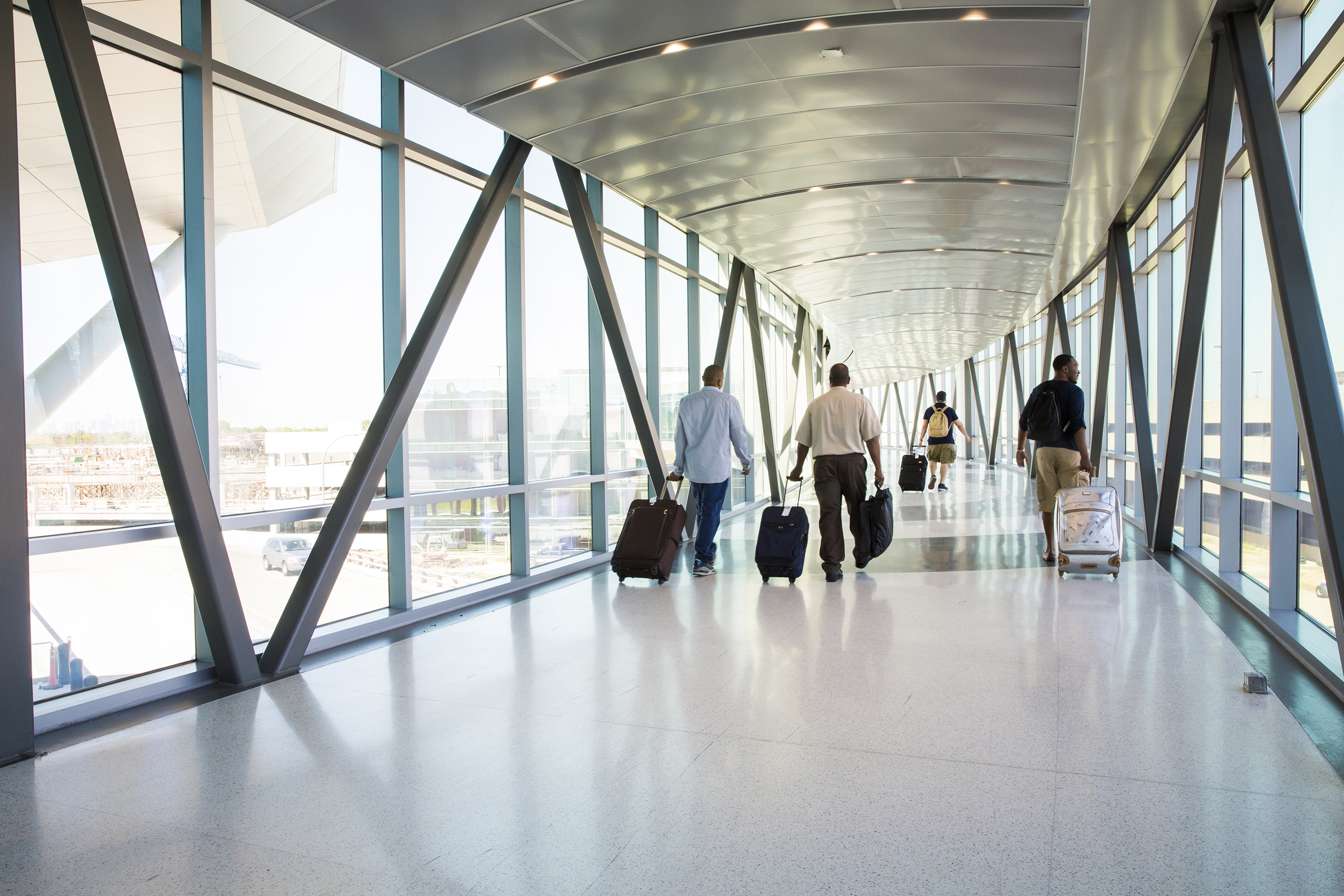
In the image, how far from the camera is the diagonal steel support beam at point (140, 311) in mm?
3914

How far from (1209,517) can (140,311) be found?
29.8 ft

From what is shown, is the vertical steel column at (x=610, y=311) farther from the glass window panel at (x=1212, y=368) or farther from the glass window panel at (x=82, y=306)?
the glass window panel at (x=1212, y=368)

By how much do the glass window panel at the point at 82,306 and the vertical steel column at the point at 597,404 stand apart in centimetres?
479

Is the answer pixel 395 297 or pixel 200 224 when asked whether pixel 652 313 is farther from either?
pixel 200 224

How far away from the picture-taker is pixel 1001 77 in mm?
5625

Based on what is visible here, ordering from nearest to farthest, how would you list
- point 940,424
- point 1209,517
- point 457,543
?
1. point 457,543
2. point 1209,517
3. point 940,424

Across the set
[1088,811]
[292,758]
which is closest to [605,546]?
[292,758]

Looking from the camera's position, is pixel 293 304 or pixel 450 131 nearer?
pixel 293 304

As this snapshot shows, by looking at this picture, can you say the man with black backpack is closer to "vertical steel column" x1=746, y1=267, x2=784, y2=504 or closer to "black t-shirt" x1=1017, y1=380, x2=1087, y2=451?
"black t-shirt" x1=1017, y1=380, x2=1087, y2=451

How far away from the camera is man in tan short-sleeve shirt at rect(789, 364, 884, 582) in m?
7.55

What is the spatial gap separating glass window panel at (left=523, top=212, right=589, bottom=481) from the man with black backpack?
429 centimetres

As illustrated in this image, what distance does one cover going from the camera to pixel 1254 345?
674 centimetres

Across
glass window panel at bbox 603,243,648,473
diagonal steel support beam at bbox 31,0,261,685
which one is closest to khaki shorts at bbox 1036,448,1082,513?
glass window panel at bbox 603,243,648,473

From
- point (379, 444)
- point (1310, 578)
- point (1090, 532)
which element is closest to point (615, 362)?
point (379, 444)
